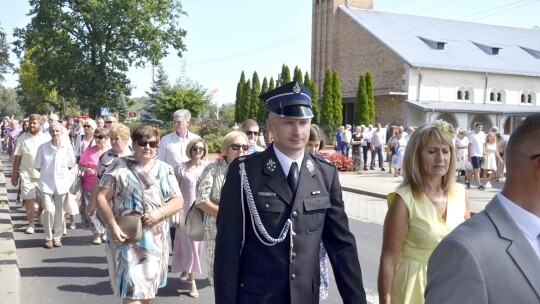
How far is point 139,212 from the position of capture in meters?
4.82

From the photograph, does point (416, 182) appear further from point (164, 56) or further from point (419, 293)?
point (164, 56)

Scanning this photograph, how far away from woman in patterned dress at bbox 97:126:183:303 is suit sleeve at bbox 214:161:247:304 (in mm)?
1839

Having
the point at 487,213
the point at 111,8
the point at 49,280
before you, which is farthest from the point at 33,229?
the point at 111,8

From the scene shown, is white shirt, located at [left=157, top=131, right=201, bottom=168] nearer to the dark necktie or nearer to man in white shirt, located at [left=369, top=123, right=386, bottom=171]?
the dark necktie

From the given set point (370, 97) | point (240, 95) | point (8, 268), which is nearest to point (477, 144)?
point (8, 268)

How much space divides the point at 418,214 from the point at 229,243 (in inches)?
44.7

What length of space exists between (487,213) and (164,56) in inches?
1891

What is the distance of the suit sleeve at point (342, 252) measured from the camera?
3.14 meters

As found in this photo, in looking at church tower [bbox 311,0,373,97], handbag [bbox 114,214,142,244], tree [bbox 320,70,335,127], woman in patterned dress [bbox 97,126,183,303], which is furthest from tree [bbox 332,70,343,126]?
handbag [bbox 114,214,142,244]

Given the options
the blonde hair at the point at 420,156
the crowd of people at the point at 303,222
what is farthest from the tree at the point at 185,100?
the blonde hair at the point at 420,156

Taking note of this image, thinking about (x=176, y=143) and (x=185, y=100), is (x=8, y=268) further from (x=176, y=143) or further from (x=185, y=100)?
(x=185, y=100)

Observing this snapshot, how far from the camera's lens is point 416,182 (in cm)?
351

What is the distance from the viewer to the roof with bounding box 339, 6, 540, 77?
1901 inches

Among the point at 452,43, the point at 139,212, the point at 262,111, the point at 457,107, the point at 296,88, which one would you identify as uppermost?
the point at 452,43
